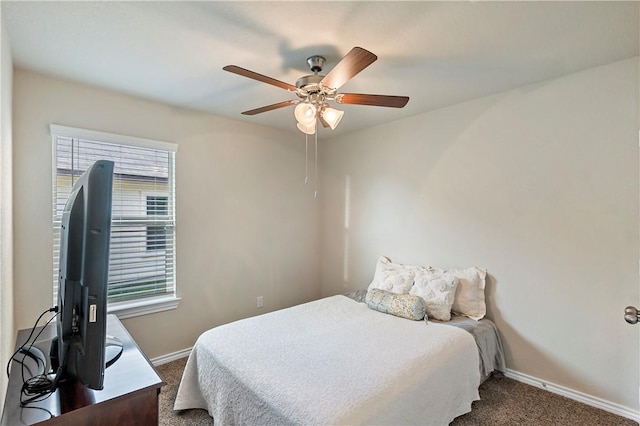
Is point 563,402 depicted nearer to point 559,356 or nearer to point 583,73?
point 559,356

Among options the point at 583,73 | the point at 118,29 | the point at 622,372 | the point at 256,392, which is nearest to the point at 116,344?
the point at 256,392

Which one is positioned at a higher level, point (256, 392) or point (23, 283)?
point (23, 283)

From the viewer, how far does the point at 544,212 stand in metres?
2.44

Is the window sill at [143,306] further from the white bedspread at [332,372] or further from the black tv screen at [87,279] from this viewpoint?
the black tv screen at [87,279]

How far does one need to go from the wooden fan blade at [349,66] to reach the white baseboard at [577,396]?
2.66m

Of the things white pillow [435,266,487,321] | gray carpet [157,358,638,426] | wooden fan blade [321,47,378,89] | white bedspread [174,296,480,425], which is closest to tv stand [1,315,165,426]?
white bedspread [174,296,480,425]

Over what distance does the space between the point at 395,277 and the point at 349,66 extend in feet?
6.71

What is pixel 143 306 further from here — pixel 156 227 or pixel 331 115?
pixel 331 115

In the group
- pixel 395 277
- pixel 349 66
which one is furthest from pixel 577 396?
pixel 349 66

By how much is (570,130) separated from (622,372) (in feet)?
5.69

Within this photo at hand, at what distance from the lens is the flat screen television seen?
46.0 inches

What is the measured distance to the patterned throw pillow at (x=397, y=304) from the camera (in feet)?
8.18

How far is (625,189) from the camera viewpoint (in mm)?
2107

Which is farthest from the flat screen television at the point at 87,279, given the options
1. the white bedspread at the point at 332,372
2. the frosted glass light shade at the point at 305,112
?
the frosted glass light shade at the point at 305,112
